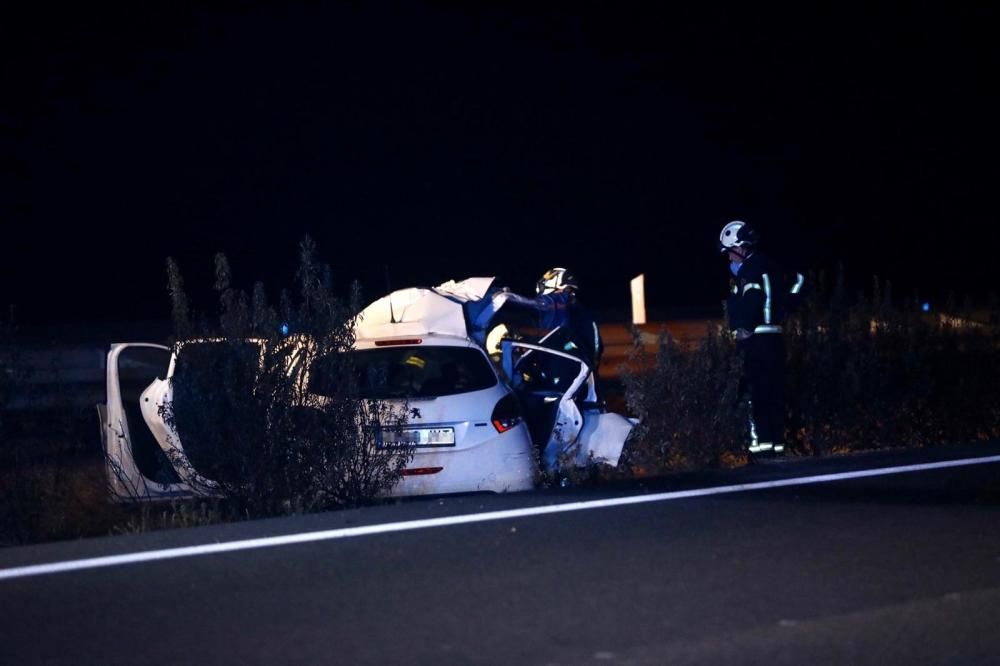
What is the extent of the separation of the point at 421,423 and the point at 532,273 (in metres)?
25.0

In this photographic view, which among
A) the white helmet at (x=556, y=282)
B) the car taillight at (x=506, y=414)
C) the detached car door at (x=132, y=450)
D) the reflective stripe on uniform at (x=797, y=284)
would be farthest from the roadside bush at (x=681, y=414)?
the detached car door at (x=132, y=450)

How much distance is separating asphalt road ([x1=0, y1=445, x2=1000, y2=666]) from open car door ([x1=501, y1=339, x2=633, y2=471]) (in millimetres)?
2044

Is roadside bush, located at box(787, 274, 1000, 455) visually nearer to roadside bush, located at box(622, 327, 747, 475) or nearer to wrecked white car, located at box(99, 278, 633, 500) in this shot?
roadside bush, located at box(622, 327, 747, 475)

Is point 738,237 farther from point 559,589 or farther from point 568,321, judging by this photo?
point 559,589

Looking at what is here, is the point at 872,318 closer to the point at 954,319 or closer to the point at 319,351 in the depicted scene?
the point at 954,319

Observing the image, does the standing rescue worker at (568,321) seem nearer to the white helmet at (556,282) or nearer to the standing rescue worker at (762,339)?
the white helmet at (556,282)

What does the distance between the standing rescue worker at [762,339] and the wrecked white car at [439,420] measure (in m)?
1.06

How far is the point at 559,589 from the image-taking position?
6.02 m

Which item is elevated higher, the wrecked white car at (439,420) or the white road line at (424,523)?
the wrecked white car at (439,420)

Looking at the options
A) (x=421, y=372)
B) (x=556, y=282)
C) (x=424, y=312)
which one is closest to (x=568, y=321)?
(x=556, y=282)

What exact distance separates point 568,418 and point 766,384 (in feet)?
5.25

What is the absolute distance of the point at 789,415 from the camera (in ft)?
35.6

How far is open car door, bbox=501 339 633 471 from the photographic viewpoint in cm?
1009

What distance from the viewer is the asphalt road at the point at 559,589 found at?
523 centimetres
